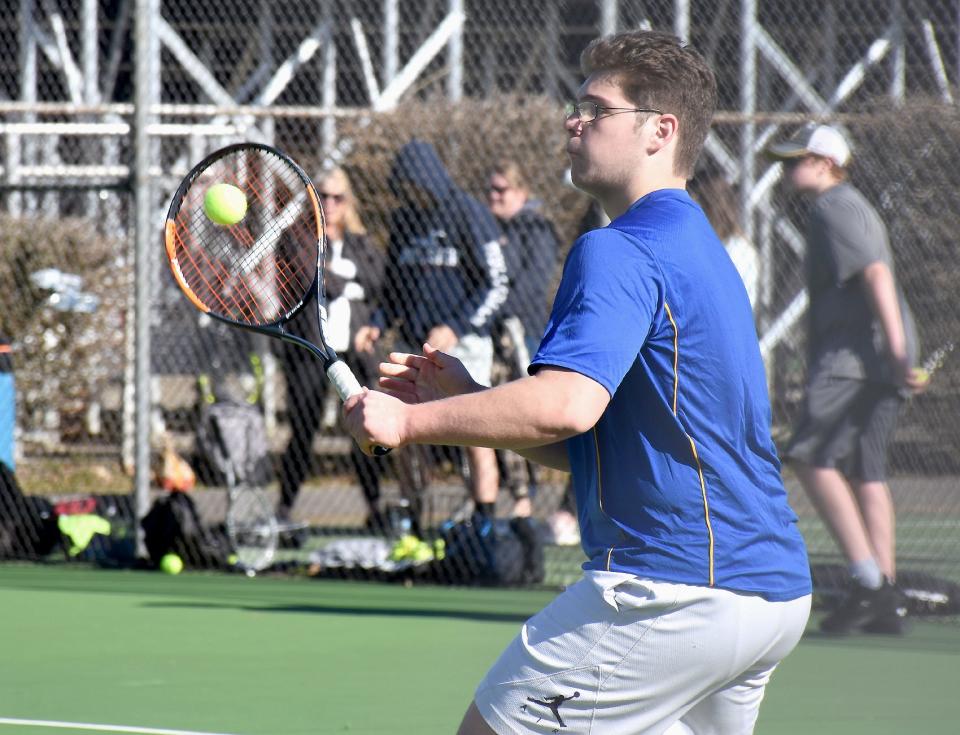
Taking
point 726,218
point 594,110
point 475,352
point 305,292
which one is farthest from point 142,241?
point 594,110

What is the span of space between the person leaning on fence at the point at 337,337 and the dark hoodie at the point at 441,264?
0.55ft

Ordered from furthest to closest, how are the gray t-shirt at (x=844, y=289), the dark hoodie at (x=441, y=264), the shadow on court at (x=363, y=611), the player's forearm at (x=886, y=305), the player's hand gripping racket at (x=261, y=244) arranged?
1. the dark hoodie at (x=441, y=264)
2. the shadow on court at (x=363, y=611)
3. the gray t-shirt at (x=844, y=289)
4. the player's forearm at (x=886, y=305)
5. the player's hand gripping racket at (x=261, y=244)

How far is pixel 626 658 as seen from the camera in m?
2.62

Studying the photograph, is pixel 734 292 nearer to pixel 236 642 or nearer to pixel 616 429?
pixel 616 429

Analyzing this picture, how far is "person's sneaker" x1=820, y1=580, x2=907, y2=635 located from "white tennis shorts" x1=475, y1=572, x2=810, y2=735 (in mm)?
3647

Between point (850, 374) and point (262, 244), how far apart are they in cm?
273

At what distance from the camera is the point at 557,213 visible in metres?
10.4

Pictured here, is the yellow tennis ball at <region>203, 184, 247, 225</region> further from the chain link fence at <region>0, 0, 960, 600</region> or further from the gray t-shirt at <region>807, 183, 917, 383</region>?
the chain link fence at <region>0, 0, 960, 600</region>

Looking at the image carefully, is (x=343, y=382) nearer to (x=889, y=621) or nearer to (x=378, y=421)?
(x=378, y=421)

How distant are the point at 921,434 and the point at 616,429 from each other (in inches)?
206

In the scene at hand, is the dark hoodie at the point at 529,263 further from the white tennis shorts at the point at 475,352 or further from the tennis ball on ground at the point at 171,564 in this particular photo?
the tennis ball on ground at the point at 171,564

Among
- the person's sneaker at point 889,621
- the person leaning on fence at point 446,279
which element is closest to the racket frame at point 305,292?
the person's sneaker at point 889,621

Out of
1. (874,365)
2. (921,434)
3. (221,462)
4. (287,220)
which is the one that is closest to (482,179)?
(221,462)

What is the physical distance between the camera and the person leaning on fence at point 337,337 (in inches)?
321
